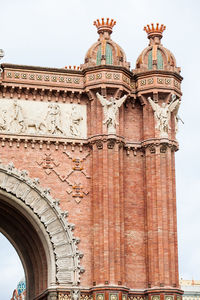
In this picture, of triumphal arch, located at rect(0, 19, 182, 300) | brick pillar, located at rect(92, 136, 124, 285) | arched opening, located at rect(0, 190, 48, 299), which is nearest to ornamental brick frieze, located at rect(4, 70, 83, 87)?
triumphal arch, located at rect(0, 19, 182, 300)

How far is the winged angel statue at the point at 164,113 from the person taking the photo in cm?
2781

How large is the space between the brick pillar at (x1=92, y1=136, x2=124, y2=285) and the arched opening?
209cm

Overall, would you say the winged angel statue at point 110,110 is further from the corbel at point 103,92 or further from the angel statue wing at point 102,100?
the corbel at point 103,92

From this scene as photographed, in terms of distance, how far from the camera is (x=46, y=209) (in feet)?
87.7

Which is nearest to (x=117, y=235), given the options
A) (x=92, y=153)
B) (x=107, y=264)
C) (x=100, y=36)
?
(x=107, y=264)

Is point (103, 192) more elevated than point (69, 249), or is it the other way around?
point (103, 192)

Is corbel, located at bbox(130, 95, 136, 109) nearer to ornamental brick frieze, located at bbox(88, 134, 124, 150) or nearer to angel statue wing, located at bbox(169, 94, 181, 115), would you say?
angel statue wing, located at bbox(169, 94, 181, 115)

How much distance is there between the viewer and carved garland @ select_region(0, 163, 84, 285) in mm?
26469

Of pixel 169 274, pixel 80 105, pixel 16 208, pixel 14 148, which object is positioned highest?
pixel 80 105

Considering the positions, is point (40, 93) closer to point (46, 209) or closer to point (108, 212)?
point (46, 209)

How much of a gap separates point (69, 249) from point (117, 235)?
5.42 ft

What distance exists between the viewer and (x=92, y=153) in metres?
27.6

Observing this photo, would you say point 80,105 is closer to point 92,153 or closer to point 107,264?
point 92,153

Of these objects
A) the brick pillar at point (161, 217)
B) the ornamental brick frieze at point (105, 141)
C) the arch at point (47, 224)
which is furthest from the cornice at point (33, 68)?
the brick pillar at point (161, 217)
